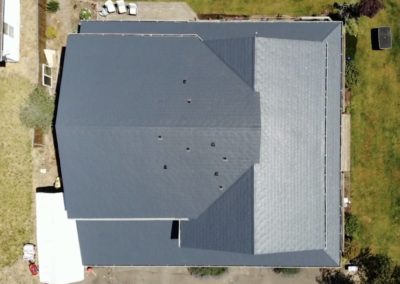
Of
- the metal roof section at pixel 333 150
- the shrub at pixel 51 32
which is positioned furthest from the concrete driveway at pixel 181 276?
the shrub at pixel 51 32

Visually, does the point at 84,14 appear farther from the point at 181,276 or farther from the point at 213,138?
the point at 181,276

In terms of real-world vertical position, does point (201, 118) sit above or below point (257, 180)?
above

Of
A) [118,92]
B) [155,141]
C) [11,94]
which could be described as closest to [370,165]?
[155,141]

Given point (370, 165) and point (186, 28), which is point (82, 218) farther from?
point (370, 165)

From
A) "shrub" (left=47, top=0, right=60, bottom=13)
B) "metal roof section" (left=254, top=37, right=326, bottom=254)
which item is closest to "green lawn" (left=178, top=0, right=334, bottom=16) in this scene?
"metal roof section" (left=254, top=37, right=326, bottom=254)

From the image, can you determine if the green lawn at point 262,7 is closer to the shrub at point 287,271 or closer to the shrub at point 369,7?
the shrub at point 369,7
